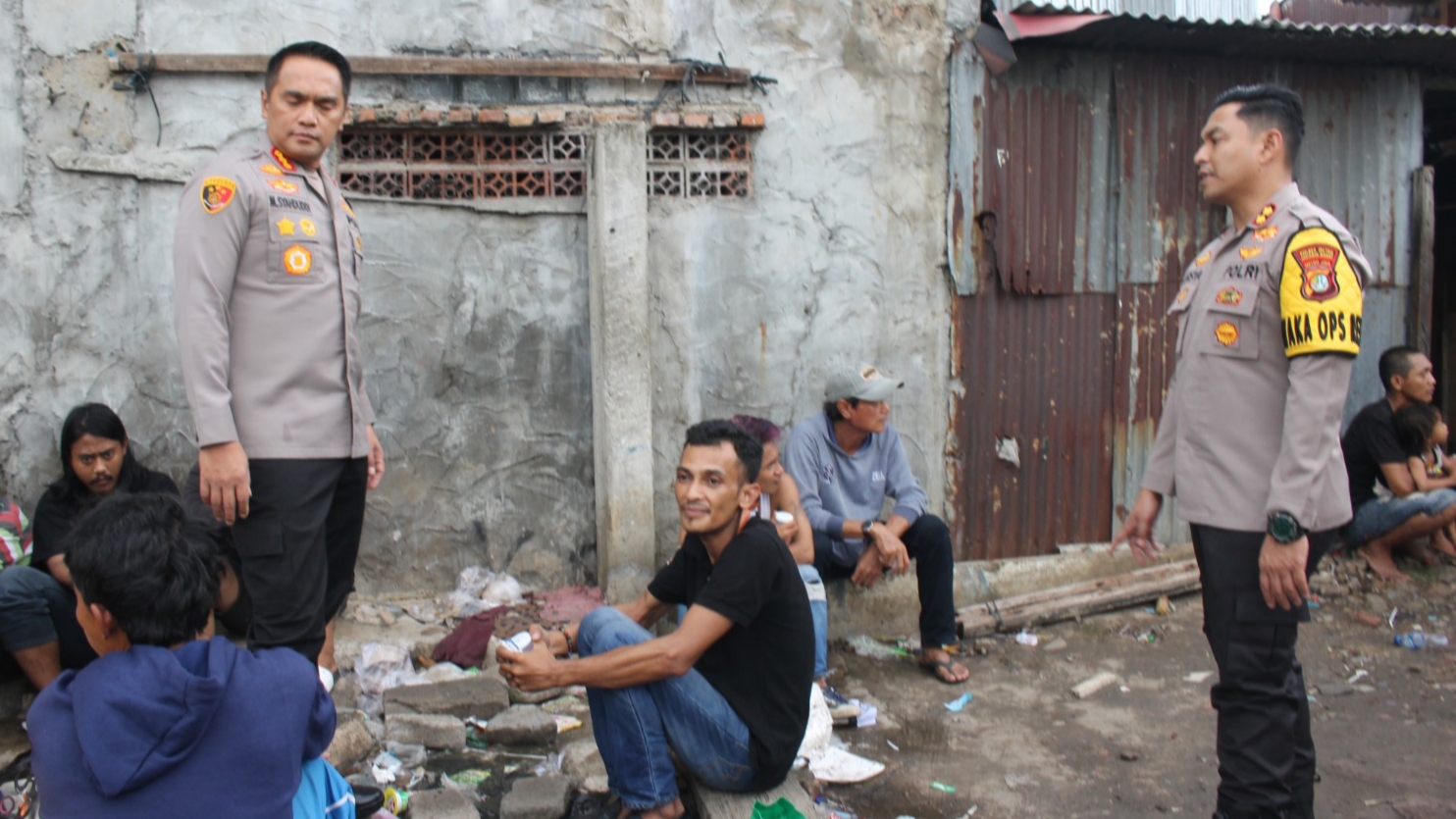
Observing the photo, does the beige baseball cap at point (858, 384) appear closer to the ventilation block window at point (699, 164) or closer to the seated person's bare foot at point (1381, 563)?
the ventilation block window at point (699, 164)

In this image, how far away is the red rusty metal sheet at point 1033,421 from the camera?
5.54 meters

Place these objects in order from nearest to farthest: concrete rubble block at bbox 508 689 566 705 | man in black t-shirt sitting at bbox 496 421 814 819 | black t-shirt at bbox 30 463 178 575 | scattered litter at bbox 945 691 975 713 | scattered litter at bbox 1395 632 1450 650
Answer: man in black t-shirt sitting at bbox 496 421 814 819, black t-shirt at bbox 30 463 178 575, concrete rubble block at bbox 508 689 566 705, scattered litter at bbox 945 691 975 713, scattered litter at bbox 1395 632 1450 650

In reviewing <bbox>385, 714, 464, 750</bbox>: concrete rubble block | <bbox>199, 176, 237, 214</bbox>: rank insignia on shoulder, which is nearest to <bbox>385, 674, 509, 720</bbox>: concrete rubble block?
<bbox>385, 714, 464, 750</bbox>: concrete rubble block

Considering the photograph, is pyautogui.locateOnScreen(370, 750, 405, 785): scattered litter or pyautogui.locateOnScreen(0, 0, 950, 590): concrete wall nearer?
pyautogui.locateOnScreen(370, 750, 405, 785): scattered litter

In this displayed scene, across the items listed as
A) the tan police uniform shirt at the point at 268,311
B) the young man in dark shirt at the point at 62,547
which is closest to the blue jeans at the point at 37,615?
the young man in dark shirt at the point at 62,547

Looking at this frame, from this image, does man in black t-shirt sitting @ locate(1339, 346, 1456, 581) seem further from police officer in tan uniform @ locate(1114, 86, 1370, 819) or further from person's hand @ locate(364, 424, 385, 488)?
person's hand @ locate(364, 424, 385, 488)

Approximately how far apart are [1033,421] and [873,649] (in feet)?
4.82

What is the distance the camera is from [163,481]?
14.3 feet

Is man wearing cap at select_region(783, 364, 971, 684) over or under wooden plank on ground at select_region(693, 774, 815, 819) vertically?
over

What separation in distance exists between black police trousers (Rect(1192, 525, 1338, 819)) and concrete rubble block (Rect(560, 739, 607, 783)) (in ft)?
6.07

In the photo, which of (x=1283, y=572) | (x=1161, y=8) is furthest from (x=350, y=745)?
(x=1161, y=8)

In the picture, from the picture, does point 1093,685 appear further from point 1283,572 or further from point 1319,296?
point 1319,296

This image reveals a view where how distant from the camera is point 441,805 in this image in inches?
125

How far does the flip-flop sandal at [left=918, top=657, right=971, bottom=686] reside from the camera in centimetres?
466
